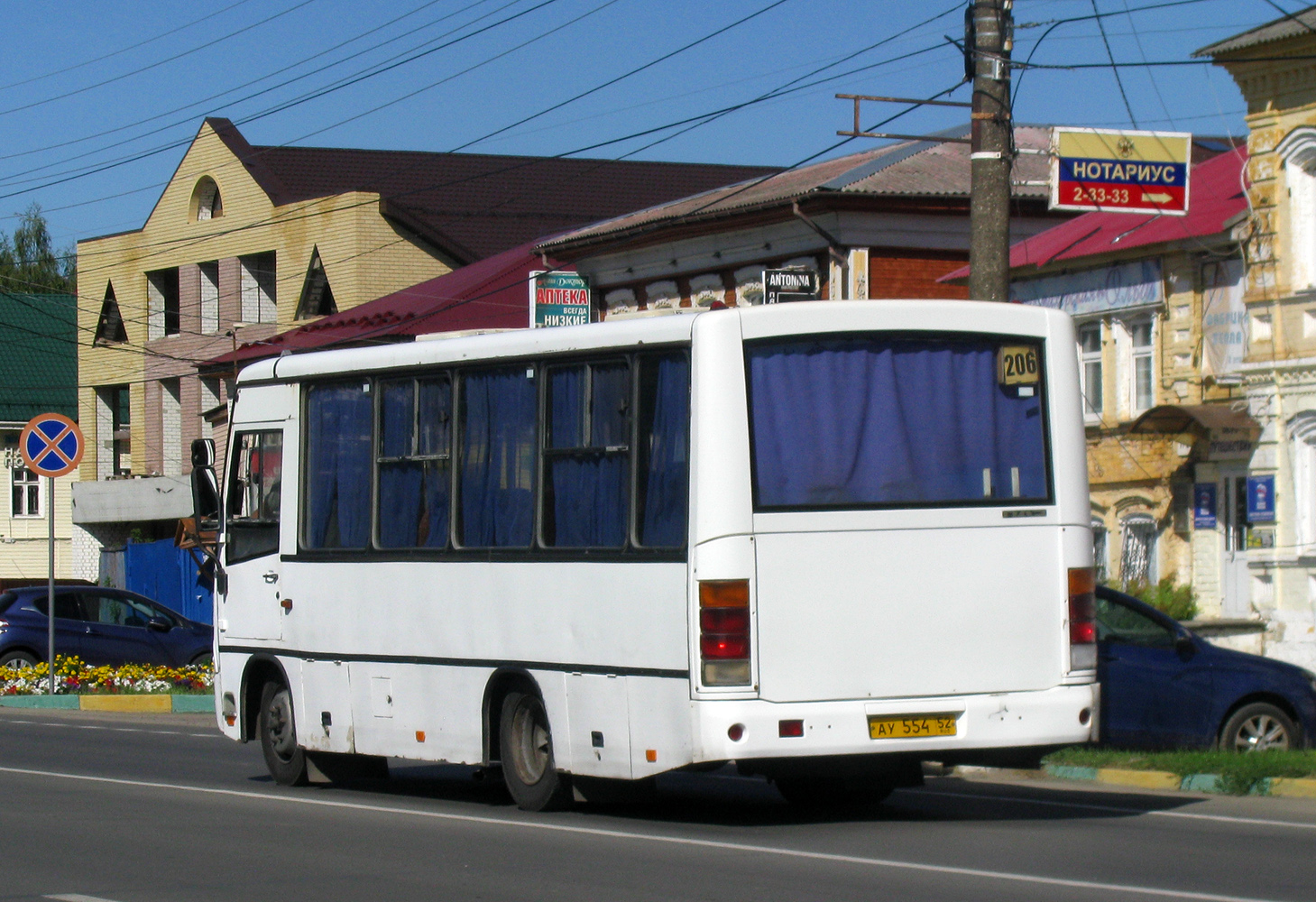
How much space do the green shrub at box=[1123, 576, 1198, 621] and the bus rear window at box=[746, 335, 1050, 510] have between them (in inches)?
726

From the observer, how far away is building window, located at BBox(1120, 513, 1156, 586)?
30.3m

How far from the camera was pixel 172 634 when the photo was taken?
29375 mm

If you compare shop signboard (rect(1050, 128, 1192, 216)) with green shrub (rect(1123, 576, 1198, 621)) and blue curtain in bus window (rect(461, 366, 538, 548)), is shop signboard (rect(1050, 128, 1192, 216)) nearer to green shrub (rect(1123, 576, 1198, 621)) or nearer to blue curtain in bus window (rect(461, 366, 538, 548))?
green shrub (rect(1123, 576, 1198, 621))

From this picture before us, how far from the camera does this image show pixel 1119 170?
20.8m

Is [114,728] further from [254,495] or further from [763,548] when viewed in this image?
[763,548]

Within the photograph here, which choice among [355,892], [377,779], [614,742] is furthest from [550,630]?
[377,779]

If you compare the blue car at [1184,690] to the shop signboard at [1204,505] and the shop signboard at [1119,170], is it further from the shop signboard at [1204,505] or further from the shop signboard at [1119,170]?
the shop signboard at [1204,505]

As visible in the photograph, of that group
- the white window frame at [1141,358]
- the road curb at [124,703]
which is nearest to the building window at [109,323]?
the road curb at [124,703]

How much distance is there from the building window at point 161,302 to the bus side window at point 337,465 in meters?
41.5

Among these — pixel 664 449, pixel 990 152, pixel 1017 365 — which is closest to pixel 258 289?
pixel 990 152

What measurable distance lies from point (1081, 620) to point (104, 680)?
1776 centimetres

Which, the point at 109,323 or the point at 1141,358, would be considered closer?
the point at 1141,358

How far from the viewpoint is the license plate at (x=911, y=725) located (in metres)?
10.5

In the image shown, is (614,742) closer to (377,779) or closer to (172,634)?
(377,779)
